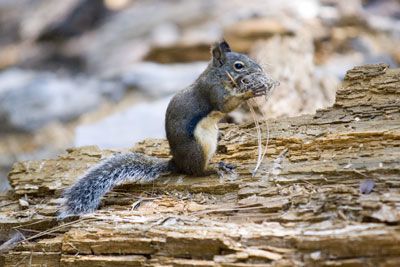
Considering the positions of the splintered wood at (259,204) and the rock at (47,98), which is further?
the rock at (47,98)

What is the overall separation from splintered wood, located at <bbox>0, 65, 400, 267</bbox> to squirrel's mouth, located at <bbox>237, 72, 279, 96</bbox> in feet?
0.87

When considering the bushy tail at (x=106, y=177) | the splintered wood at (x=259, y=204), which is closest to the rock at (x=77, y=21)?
the splintered wood at (x=259, y=204)

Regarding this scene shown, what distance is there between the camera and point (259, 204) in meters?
3.08

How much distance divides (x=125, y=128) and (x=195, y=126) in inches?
141

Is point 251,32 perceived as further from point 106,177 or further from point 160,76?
point 106,177

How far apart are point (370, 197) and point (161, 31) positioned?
26.2ft

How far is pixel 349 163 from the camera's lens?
321cm

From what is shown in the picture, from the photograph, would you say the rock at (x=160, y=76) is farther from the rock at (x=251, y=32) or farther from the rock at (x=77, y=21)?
the rock at (x=77, y=21)

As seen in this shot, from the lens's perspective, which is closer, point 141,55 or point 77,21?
point 141,55

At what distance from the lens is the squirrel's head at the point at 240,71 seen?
3797 millimetres

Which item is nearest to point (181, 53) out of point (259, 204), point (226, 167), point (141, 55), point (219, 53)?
point (141, 55)

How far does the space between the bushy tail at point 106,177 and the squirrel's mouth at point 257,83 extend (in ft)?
2.19

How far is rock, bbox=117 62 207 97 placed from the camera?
27.0 ft

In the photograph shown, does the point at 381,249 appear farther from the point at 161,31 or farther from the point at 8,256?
the point at 161,31
